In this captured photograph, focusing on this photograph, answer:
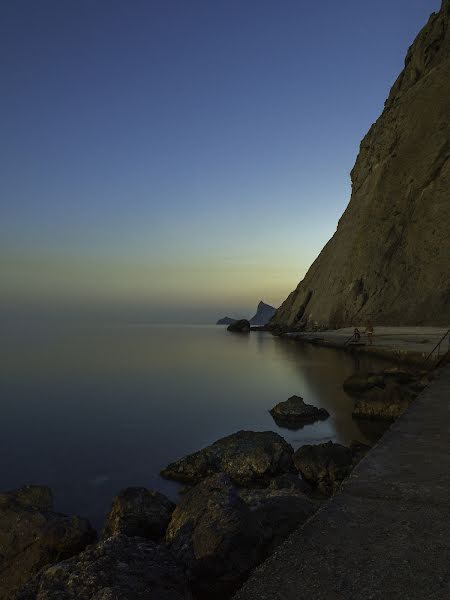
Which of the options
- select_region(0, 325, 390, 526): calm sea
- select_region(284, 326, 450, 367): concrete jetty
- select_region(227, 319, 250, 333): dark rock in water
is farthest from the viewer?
select_region(227, 319, 250, 333): dark rock in water

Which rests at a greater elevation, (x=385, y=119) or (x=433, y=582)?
(x=385, y=119)

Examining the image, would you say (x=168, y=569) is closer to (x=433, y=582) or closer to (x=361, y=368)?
(x=433, y=582)

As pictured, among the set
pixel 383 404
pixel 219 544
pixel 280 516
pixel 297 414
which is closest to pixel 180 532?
pixel 219 544

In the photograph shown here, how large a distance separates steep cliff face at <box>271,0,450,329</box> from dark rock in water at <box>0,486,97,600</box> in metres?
41.4

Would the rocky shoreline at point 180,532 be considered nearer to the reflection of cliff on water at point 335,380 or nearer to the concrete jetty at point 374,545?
the concrete jetty at point 374,545

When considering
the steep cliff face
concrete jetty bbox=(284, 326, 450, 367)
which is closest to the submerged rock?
concrete jetty bbox=(284, 326, 450, 367)

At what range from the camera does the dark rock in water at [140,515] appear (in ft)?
22.3

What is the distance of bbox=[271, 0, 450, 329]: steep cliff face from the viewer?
1770 inches

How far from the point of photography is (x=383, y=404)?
1479 centimetres

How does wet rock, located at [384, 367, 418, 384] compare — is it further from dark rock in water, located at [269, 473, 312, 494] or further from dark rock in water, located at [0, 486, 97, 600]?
dark rock in water, located at [0, 486, 97, 600]

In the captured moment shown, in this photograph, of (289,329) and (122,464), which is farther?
(289,329)

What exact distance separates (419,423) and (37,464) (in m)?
10.5

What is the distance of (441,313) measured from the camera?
4144 centimetres

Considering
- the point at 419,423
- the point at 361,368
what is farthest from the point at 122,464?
the point at 361,368
